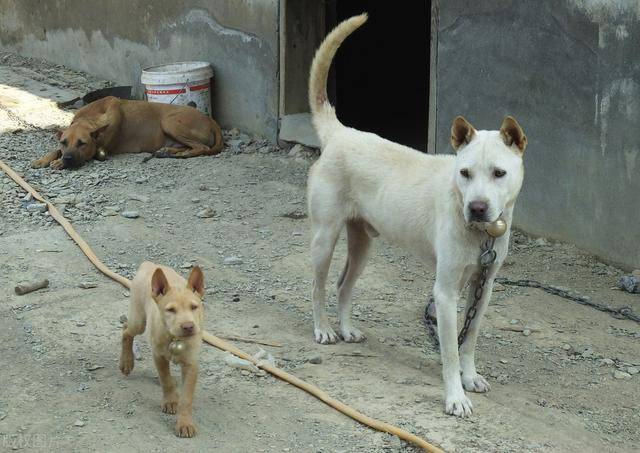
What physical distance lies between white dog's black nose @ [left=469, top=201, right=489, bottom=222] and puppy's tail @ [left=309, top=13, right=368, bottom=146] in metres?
1.55

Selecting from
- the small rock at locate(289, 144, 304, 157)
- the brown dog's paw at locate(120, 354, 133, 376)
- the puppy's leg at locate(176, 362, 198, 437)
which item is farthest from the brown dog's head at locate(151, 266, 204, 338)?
Result: the small rock at locate(289, 144, 304, 157)

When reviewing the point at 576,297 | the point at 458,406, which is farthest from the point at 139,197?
the point at 458,406

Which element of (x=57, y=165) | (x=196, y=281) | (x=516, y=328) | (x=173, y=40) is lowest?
(x=516, y=328)

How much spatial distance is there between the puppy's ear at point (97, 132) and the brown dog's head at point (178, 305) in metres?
5.69

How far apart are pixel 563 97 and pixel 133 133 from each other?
16.0 feet

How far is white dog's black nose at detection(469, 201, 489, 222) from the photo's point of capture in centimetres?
443

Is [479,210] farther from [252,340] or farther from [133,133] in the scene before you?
[133,133]

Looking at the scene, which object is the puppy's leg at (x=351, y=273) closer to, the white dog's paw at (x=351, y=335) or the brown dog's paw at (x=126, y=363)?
the white dog's paw at (x=351, y=335)

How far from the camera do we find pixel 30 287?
20.6ft

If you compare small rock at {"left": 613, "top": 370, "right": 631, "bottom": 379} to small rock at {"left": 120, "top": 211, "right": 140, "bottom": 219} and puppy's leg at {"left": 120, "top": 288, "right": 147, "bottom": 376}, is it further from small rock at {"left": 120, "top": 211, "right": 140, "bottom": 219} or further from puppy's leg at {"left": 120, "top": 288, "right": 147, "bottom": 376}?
small rock at {"left": 120, "top": 211, "right": 140, "bottom": 219}

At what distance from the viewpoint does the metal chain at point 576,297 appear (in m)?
6.16

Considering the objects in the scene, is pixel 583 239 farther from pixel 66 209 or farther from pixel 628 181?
pixel 66 209

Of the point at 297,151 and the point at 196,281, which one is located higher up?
the point at 196,281

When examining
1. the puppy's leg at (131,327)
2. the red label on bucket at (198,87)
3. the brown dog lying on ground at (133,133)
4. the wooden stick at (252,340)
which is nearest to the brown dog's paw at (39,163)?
the brown dog lying on ground at (133,133)
